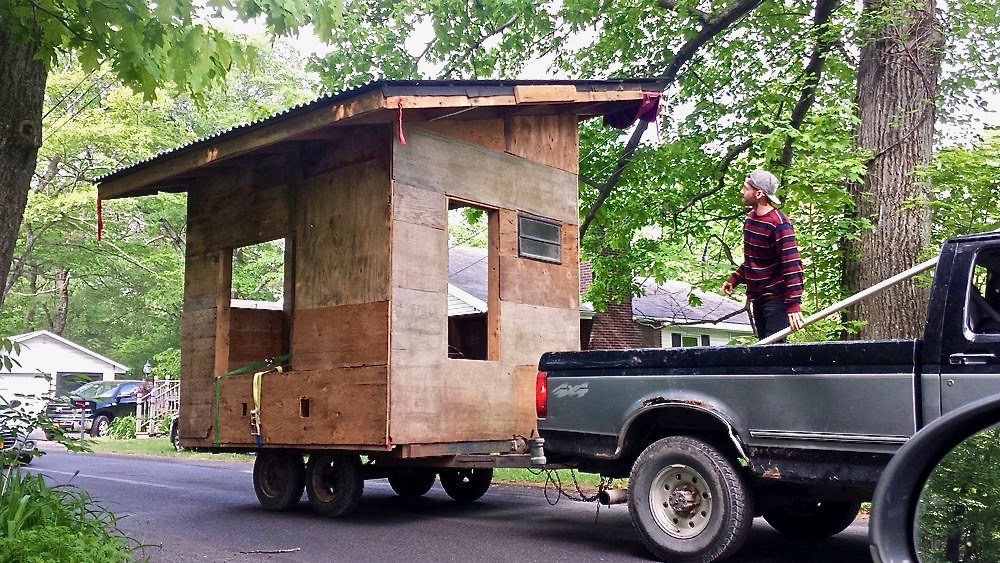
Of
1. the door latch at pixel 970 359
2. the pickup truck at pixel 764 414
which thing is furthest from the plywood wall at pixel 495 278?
the door latch at pixel 970 359

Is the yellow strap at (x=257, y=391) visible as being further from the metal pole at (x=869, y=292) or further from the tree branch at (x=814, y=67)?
the tree branch at (x=814, y=67)

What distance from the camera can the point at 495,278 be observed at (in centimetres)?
934

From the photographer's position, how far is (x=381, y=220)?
8.59 m

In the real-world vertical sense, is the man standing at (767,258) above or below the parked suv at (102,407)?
above

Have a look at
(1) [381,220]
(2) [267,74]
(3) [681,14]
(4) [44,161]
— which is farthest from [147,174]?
(2) [267,74]

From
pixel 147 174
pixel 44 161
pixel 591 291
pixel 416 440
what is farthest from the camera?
pixel 44 161

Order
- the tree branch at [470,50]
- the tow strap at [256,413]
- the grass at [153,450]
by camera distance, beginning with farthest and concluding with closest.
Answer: the grass at [153,450]
the tree branch at [470,50]
the tow strap at [256,413]

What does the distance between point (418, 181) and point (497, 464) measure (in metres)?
2.75

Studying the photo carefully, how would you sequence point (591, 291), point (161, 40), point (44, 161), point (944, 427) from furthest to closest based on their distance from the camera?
point (44, 161), point (591, 291), point (161, 40), point (944, 427)

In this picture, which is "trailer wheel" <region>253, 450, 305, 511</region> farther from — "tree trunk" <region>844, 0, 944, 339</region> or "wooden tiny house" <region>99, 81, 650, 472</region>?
"tree trunk" <region>844, 0, 944, 339</region>

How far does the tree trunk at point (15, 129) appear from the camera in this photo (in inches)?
232

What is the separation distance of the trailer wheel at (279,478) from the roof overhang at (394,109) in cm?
321

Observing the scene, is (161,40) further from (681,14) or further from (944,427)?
(681,14)

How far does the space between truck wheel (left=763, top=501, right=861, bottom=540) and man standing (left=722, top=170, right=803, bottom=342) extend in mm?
1375
